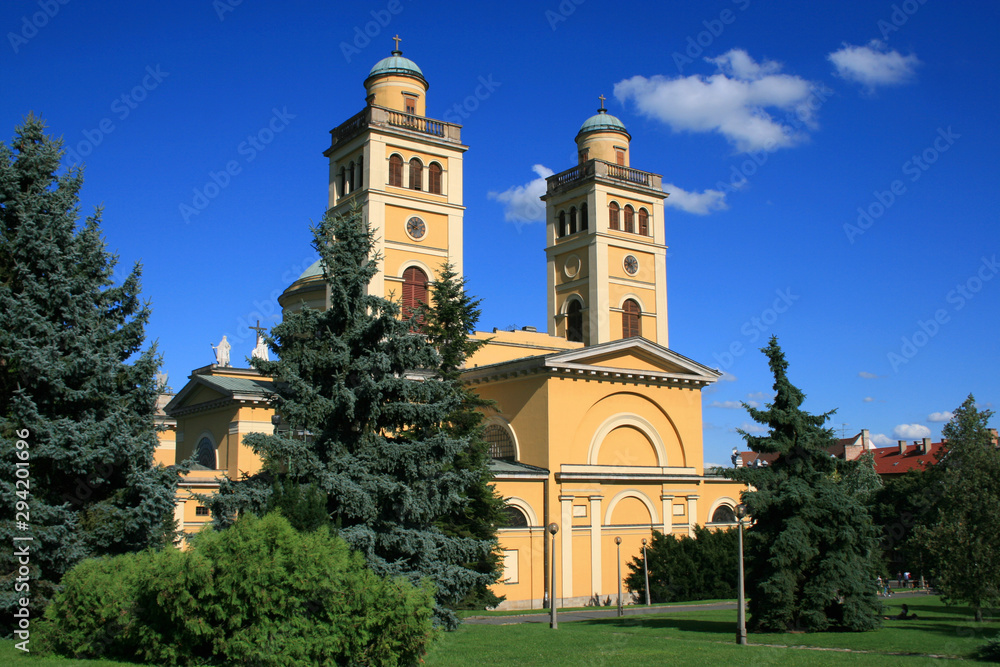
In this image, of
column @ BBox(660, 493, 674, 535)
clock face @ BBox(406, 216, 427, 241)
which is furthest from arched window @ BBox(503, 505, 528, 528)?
clock face @ BBox(406, 216, 427, 241)

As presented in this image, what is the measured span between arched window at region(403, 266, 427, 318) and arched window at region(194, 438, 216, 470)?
1053 centimetres

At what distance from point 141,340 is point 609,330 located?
31050mm

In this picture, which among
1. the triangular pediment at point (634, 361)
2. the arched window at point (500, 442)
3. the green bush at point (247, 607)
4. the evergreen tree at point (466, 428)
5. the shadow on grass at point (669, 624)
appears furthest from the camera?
the arched window at point (500, 442)

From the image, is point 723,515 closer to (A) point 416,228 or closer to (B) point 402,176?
(A) point 416,228

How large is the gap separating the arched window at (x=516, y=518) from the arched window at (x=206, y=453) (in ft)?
43.2

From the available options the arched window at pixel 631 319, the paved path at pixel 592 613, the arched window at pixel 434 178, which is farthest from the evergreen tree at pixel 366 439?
the arched window at pixel 631 319

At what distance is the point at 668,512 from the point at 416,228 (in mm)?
16774

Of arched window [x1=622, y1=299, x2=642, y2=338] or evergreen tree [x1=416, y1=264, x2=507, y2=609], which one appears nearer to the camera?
evergreen tree [x1=416, y1=264, x2=507, y2=609]

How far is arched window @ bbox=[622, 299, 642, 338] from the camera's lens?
45812 millimetres

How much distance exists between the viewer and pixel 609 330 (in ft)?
147

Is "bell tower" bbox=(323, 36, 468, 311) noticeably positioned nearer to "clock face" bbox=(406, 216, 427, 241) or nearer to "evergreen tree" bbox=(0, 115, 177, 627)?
"clock face" bbox=(406, 216, 427, 241)

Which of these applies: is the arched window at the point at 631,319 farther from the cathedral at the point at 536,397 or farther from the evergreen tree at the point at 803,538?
the evergreen tree at the point at 803,538

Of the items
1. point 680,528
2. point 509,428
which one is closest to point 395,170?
point 509,428

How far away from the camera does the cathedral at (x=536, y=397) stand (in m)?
32.4
